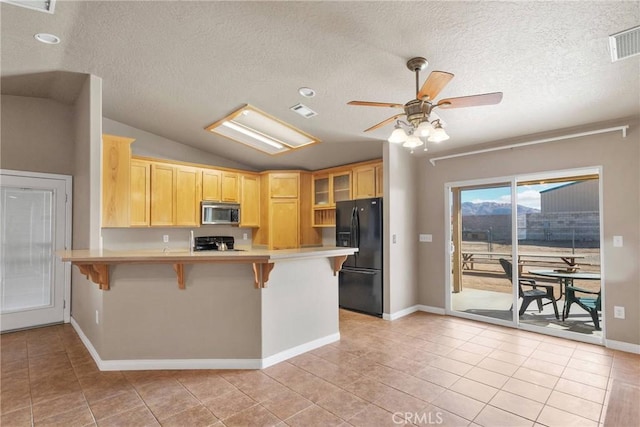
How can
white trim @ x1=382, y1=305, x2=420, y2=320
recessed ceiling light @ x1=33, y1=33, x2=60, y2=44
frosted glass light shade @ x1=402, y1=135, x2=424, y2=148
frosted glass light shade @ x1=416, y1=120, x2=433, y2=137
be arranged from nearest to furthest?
frosted glass light shade @ x1=416, y1=120, x2=433, y2=137
frosted glass light shade @ x1=402, y1=135, x2=424, y2=148
recessed ceiling light @ x1=33, y1=33, x2=60, y2=44
white trim @ x1=382, y1=305, x2=420, y2=320

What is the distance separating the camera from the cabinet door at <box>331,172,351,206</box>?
18.2 ft

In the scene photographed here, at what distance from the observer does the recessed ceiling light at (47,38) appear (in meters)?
2.76

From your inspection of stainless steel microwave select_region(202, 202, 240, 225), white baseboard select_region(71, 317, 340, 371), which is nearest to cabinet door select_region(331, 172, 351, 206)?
stainless steel microwave select_region(202, 202, 240, 225)

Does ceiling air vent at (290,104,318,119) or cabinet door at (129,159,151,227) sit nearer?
ceiling air vent at (290,104,318,119)

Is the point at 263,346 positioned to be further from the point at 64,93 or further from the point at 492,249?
the point at 64,93

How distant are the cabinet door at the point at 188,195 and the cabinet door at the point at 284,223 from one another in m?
1.27

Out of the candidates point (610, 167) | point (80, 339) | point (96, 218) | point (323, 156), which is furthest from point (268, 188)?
point (610, 167)

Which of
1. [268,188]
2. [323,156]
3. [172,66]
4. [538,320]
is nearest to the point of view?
[172,66]

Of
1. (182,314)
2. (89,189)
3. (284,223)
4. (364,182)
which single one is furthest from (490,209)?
(89,189)

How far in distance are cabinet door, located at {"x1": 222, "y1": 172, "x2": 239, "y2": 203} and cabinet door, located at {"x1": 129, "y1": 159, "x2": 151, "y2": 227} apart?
47.5 inches

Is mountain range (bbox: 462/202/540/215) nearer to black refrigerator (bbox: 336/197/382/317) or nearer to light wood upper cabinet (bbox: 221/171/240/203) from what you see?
black refrigerator (bbox: 336/197/382/317)

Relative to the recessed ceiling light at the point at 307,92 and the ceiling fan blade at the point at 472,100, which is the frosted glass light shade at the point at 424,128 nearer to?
the ceiling fan blade at the point at 472,100

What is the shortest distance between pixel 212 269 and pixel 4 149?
334cm

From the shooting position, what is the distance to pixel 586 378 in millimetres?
2807
